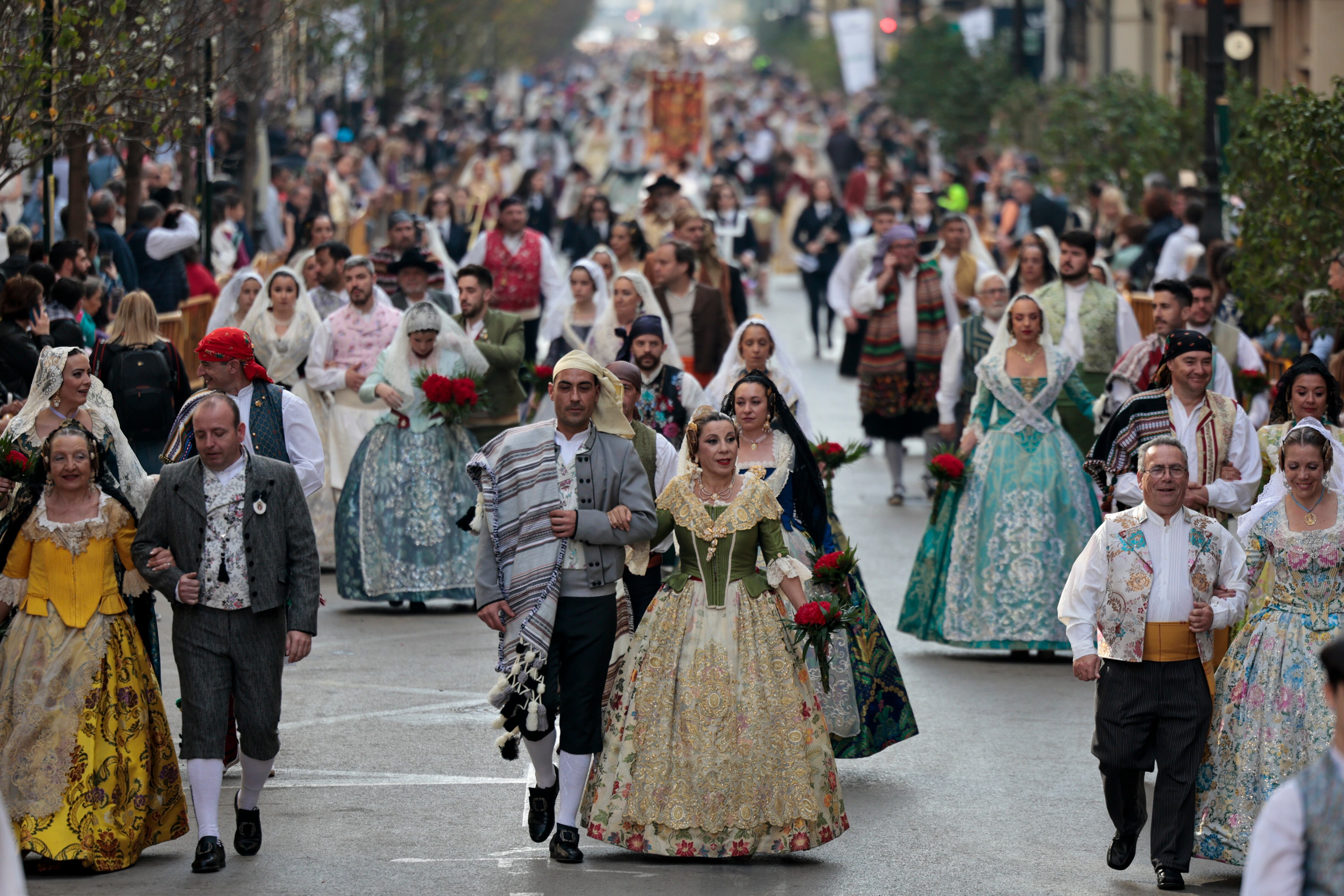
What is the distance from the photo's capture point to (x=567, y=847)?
25.4ft

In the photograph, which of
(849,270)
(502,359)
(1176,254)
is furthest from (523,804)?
(1176,254)

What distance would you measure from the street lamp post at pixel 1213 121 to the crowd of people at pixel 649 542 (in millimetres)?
4534

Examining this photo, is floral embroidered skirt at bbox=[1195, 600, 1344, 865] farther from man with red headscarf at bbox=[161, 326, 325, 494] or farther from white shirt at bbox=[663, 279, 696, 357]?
white shirt at bbox=[663, 279, 696, 357]

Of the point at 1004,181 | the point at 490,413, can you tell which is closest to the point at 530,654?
the point at 490,413

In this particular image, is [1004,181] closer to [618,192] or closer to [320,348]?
[618,192]

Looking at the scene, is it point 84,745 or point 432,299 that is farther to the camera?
point 432,299

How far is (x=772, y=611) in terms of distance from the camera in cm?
777

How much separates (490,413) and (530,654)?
5.70 m

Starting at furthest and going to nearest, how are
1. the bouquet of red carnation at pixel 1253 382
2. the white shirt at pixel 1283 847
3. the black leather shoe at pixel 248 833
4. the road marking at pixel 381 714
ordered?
the bouquet of red carnation at pixel 1253 382 < the road marking at pixel 381 714 < the black leather shoe at pixel 248 833 < the white shirt at pixel 1283 847

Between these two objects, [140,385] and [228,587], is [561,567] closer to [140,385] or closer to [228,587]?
[228,587]

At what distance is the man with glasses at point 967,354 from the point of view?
13133 millimetres

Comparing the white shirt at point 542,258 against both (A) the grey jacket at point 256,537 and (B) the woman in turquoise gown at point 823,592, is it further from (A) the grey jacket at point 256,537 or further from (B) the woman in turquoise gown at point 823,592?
(A) the grey jacket at point 256,537

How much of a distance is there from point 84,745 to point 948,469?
5262 millimetres

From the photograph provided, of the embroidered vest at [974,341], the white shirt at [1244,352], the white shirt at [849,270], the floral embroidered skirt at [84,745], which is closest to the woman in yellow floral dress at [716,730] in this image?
the floral embroidered skirt at [84,745]
